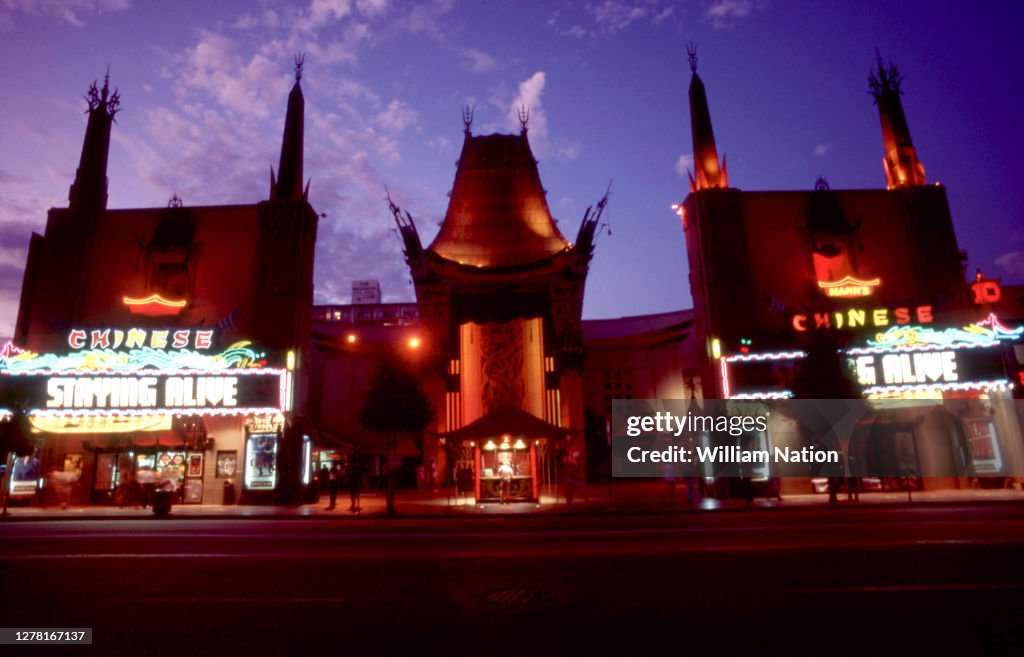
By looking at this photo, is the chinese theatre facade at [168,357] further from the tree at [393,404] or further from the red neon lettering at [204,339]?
the tree at [393,404]

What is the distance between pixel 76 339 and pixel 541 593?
88.9ft

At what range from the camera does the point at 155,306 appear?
2758 centimetres

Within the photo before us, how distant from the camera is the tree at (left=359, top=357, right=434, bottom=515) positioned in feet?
76.7

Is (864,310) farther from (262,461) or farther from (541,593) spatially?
(262,461)

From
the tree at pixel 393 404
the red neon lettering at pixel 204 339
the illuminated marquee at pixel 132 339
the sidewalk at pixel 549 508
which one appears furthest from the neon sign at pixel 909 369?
the illuminated marquee at pixel 132 339

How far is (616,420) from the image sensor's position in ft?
117

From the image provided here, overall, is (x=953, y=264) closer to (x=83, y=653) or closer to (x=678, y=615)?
(x=678, y=615)

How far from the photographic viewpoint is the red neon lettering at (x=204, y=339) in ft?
82.8

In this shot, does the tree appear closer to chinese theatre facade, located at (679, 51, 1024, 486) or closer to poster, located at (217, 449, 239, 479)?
poster, located at (217, 449, 239, 479)

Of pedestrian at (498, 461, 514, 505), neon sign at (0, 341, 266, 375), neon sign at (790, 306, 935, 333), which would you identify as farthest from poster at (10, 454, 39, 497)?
neon sign at (790, 306, 935, 333)

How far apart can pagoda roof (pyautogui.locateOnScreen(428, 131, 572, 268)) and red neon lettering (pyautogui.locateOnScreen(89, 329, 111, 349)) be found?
1853 cm

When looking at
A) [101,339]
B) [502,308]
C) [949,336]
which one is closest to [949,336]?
[949,336]

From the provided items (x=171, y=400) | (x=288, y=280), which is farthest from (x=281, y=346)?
(x=171, y=400)

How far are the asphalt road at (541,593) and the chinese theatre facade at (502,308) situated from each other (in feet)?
70.8
